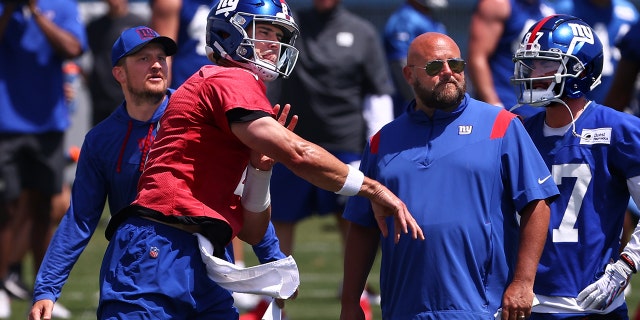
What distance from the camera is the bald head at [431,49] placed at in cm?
568

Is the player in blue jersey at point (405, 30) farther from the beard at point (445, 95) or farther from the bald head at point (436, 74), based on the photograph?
the beard at point (445, 95)

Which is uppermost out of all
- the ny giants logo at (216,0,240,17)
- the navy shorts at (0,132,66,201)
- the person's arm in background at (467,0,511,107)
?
the ny giants logo at (216,0,240,17)

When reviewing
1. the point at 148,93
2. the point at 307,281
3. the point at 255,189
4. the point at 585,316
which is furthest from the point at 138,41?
the point at 307,281

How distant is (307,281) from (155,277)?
626 cm

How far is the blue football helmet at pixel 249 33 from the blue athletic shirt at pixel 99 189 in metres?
0.76

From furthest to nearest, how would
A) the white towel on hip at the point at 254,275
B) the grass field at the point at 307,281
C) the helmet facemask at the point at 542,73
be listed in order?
the grass field at the point at 307,281 < the helmet facemask at the point at 542,73 < the white towel on hip at the point at 254,275

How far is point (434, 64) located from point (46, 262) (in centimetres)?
188

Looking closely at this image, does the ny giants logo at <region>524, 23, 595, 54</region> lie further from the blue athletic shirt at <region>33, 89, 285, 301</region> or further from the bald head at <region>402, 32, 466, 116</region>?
the blue athletic shirt at <region>33, 89, 285, 301</region>

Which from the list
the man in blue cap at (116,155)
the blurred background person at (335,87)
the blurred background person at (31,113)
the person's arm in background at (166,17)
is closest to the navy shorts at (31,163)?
the blurred background person at (31,113)

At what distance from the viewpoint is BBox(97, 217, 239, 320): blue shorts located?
5086 mm

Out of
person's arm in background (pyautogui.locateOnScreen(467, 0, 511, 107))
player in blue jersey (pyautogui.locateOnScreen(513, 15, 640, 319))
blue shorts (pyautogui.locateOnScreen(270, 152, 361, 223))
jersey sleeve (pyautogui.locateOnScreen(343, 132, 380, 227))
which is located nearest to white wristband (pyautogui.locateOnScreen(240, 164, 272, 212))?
jersey sleeve (pyautogui.locateOnScreen(343, 132, 380, 227))

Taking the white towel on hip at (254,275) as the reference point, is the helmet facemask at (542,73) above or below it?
above

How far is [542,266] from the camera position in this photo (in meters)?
5.82

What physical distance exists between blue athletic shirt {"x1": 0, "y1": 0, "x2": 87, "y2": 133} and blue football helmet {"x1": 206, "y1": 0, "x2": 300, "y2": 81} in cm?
474
